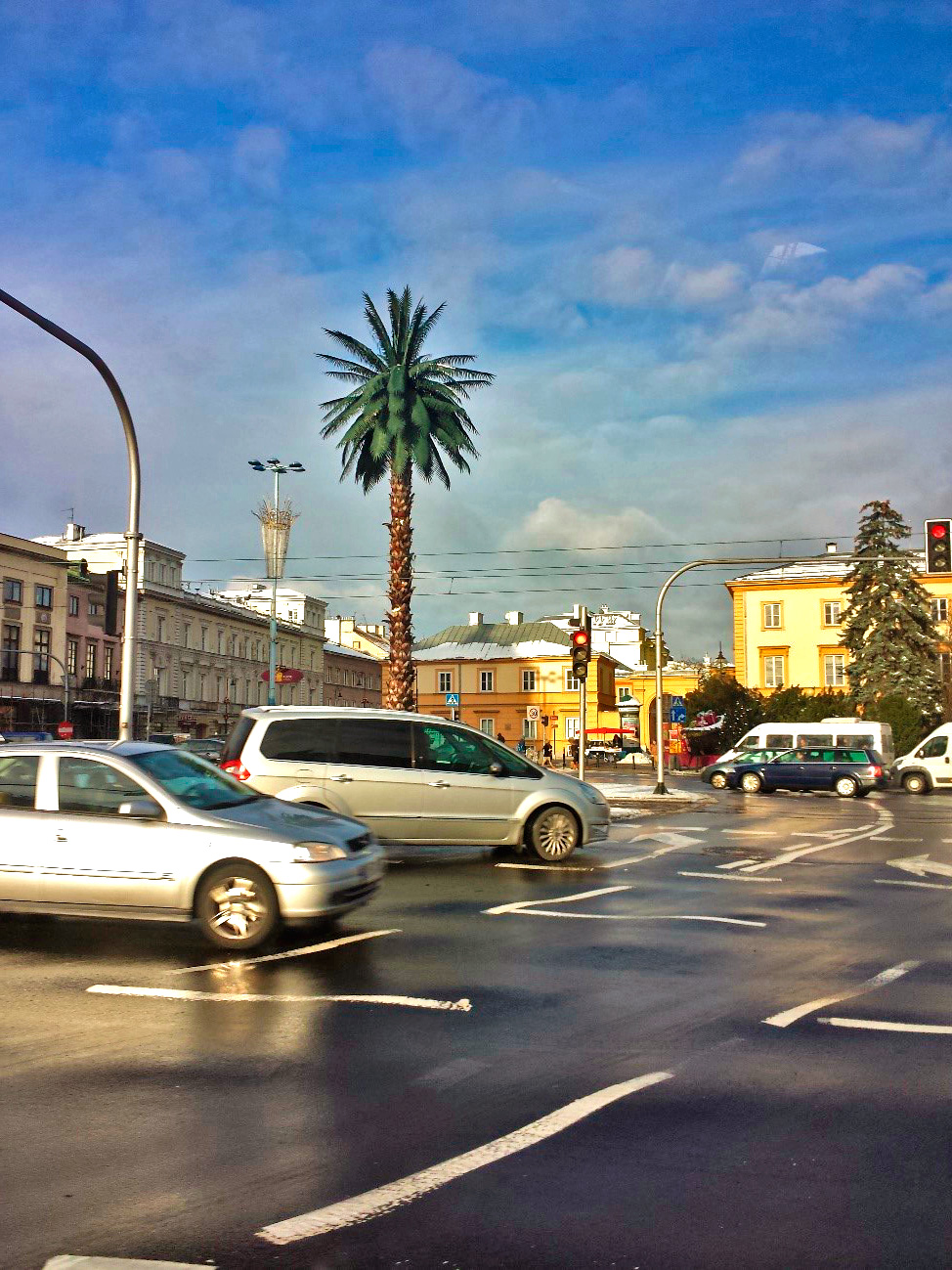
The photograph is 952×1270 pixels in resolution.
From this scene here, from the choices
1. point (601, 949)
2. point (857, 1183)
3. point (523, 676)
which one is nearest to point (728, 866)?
point (601, 949)

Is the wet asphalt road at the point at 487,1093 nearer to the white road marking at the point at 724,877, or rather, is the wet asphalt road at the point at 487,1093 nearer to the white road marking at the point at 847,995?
the white road marking at the point at 847,995

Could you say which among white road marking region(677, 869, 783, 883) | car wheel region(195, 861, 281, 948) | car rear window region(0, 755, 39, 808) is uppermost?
car rear window region(0, 755, 39, 808)

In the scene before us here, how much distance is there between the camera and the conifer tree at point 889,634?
191 ft

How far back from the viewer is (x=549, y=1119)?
16.6 ft

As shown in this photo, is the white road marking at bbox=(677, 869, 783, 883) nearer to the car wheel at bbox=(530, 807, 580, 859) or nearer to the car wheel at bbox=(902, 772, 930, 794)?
the car wheel at bbox=(530, 807, 580, 859)

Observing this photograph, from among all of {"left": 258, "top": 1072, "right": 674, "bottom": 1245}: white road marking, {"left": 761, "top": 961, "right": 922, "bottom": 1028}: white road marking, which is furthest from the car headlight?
{"left": 258, "top": 1072, "right": 674, "bottom": 1245}: white road marking

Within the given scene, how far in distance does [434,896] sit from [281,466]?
4242 cm

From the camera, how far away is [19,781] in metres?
9.49

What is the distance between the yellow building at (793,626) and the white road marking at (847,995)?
68885mm

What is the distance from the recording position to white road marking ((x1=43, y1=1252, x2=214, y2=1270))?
12.2ft

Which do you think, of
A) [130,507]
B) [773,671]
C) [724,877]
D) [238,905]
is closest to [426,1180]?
[238,905]

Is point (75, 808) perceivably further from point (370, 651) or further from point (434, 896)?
point (370, 651)

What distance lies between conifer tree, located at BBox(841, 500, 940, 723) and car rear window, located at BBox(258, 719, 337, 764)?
47.9m

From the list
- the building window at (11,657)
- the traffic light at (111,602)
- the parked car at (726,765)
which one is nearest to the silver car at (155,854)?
the traffic light at (111,602)
